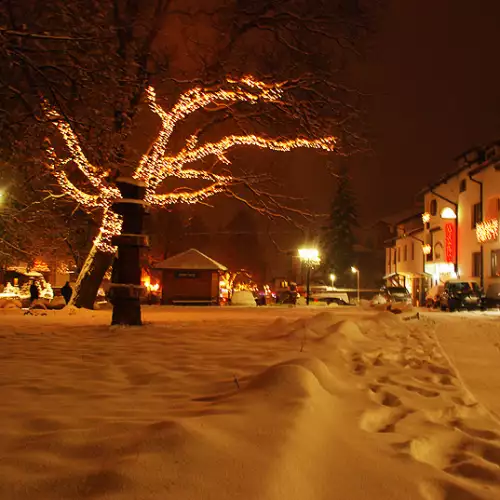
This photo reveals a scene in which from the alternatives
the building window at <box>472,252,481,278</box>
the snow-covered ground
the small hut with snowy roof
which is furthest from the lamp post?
the snow-covered ground

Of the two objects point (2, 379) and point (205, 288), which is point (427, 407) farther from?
point (205, 288)

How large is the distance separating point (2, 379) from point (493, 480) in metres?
4.54

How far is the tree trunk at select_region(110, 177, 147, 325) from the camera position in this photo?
11.2 metres

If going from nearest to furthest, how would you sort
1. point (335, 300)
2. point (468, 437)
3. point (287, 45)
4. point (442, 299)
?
point (468, 437)
point (287, 45)
point (442, 299)
point (335, 300)

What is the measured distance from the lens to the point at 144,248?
11.6m

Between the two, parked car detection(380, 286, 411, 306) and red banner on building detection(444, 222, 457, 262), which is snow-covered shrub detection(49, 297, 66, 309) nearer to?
parked car detection(380, 286, 411, 306)

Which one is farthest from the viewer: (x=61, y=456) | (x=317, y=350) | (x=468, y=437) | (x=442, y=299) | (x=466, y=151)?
(x=466, y=151)

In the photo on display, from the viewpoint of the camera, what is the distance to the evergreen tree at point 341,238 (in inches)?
2817

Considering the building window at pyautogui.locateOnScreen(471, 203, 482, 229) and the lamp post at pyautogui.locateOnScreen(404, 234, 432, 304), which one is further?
the lamp post at pyautogui.locateOnScreen(404, 234, 432, 304)

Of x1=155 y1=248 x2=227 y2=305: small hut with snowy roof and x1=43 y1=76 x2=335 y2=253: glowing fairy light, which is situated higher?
x1=43 y1=76 x2=335 y2=253: glowing fairy light

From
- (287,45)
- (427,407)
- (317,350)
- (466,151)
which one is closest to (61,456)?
(427,407)

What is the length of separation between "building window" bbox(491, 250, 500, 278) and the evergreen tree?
39440 millimetres

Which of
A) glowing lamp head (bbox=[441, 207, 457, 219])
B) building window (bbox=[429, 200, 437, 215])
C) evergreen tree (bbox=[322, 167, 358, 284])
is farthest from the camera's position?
evergreen tree (bbox=[322, 167, 358, 284])

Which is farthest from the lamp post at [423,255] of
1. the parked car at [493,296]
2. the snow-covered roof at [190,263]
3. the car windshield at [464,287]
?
the snow-covered roof at [190,263]
